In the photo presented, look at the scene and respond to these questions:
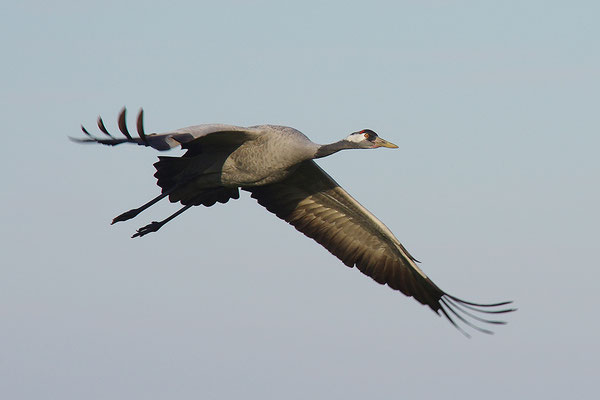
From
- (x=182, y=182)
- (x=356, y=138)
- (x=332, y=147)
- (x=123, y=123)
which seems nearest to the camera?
(x=123, y=123)

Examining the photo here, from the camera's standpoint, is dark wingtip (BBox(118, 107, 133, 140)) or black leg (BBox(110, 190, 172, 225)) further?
black leg (BBox(110, 190, 172, 225))

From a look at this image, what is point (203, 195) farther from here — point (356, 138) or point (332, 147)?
point (356, 138)

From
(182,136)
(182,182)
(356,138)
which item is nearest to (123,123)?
(182,136)

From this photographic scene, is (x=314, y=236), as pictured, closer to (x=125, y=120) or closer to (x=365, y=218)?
(x=365, y=218)

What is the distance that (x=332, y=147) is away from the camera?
13664mm

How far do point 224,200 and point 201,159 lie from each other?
114cm

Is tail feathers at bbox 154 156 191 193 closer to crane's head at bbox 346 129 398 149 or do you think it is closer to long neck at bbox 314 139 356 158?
long neck at bbox 314 139 356 158

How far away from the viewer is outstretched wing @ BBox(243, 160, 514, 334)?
15.2m

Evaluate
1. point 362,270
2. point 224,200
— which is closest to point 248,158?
point 224,200

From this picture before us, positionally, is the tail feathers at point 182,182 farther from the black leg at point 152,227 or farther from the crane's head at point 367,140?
the crane's head at point 367,140

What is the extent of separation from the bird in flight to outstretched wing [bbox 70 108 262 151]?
1 centimetres

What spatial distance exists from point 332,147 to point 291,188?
6.43 feet

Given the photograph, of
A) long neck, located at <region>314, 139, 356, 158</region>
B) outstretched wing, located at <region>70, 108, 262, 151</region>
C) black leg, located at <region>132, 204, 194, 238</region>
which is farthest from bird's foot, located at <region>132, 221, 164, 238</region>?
long neck, located at <region>314, 139, 356, 158</region>

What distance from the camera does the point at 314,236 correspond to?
15852 millimetres
